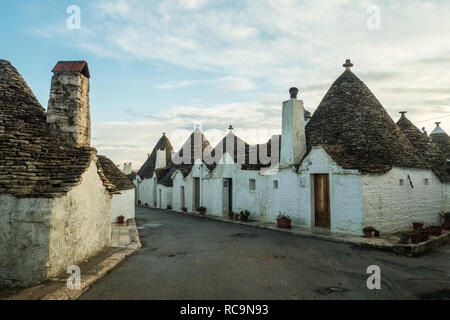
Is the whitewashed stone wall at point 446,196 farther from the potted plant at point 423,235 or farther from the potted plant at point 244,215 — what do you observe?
the potted plant at point 244,215

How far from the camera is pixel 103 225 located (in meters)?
8.63

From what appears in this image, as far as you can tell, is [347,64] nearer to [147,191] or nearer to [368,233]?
[368,233]

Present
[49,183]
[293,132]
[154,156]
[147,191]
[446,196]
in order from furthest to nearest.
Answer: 1. [154,156]
2. [147,191]
3. [446,196]
4. [293,132]
5. [49,183]

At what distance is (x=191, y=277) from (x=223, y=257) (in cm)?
196

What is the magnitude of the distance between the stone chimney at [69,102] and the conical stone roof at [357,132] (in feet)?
30.8

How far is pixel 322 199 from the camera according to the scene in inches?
515

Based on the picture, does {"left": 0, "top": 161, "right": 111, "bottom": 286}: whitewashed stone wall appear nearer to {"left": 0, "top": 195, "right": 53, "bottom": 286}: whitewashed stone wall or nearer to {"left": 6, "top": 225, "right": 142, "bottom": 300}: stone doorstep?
{"left": 0, "top": 195, "right": 53, "bottom": 286}: whitewashed stone wall

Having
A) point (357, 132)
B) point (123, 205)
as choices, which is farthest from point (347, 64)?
point (123, 205)

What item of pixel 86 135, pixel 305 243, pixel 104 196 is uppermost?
pixel 86 135

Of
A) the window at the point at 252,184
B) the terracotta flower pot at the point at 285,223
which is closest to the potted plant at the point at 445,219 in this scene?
the terracotta flower pot at the point at 285,223

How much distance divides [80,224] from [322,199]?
1005cm
